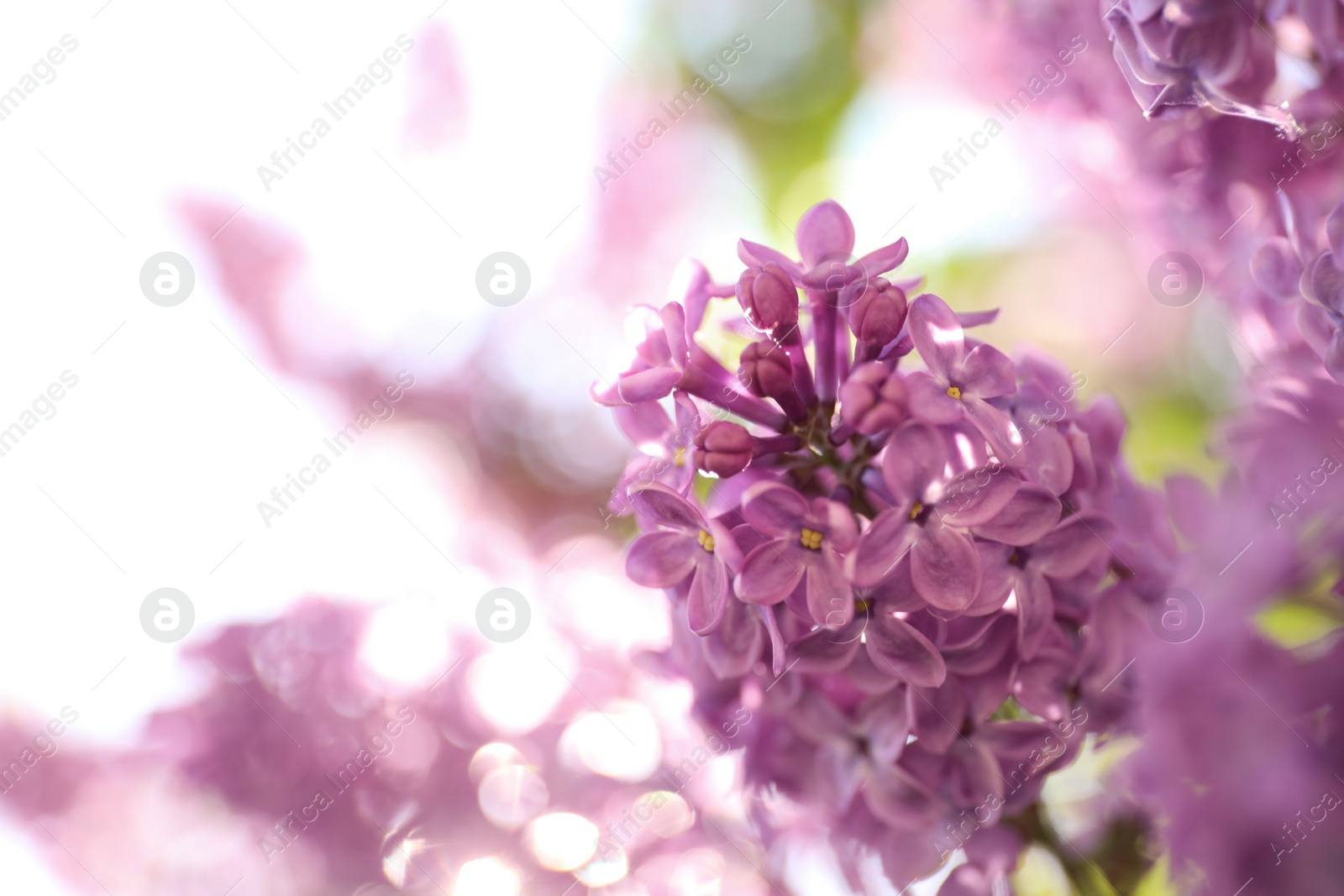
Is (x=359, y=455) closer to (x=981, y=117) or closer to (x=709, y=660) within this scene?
(x=709, y=660)

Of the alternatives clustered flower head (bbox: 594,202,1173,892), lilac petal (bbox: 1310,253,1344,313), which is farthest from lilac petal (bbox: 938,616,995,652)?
lilac petal (bbox: 1310,253,1344,313)

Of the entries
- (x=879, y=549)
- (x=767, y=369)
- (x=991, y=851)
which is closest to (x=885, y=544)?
(x=879, y=549)

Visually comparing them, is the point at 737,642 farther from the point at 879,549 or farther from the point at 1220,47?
the point at 1220,47

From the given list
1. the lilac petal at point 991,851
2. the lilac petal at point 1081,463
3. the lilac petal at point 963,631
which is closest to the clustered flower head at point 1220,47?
the lilac petal at point 1081,463

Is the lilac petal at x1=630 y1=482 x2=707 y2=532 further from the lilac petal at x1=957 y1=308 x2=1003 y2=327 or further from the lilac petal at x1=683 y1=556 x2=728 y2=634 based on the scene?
the lilac petal at x1=957 y1=308 x2=1003 y2=327

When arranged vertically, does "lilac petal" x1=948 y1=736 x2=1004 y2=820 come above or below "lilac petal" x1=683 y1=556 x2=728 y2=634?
below
